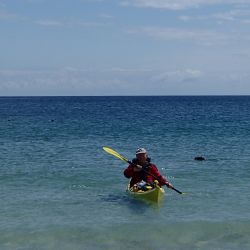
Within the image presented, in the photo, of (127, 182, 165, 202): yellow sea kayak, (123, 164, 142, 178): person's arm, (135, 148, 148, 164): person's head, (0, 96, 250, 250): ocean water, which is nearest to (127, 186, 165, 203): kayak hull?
(127, 182, 165, 202): yellow sea kayak

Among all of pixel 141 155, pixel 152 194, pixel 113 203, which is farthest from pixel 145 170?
pixel 113 203

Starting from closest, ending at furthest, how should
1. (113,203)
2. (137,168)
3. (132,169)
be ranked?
(113,203) → (137,168) → (132,169)

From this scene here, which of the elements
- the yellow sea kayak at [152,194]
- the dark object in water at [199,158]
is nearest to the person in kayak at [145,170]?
the yellow sea kayak at [152,194]

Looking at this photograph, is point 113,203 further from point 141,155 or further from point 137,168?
point 141,155

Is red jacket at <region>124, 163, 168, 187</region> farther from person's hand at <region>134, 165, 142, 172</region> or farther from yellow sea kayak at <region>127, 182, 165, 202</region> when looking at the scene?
yellow sea kayak at <region>127, 182, 165, 202</region>

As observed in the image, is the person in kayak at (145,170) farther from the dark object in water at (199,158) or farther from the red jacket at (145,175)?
the dark object in water at (199,158)

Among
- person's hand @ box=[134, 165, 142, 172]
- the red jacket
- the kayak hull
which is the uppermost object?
person's hand @ box=[134, 165, 142, 172]

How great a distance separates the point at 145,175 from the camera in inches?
744

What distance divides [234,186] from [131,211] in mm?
5893

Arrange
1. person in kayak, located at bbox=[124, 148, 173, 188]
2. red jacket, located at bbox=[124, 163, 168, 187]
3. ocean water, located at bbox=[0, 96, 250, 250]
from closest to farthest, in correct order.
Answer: ocean water, located at bbox=[0, 96, 250, 250], person in kayak, located at bbox=[124, 148, 173, 188], red jacket, located at bbox=[124, 163, 168, 187]

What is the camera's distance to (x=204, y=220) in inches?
625

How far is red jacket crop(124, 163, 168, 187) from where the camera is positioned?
1867 cm

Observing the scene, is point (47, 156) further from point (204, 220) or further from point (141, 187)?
point (204, 220)

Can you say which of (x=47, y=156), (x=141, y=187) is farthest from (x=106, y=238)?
(x=47, y=156)
